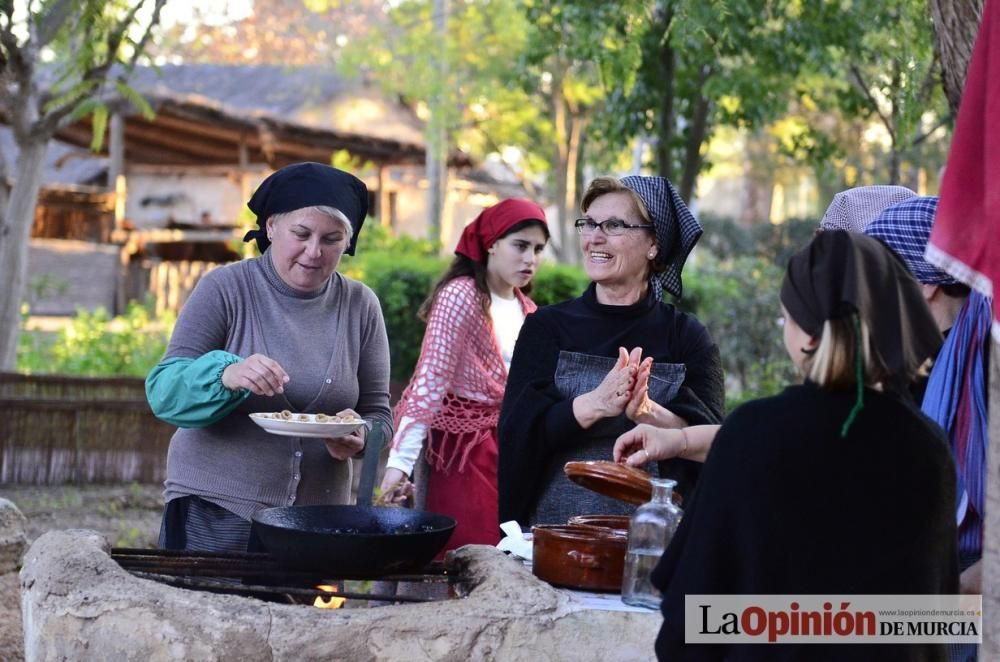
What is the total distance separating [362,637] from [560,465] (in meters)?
0.93

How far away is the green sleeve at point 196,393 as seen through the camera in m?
3.39

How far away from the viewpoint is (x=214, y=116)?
59.4 ft

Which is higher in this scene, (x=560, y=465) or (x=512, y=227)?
(x=512, y=227)

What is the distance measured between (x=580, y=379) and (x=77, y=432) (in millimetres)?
6007

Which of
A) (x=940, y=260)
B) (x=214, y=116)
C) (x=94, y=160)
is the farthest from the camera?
(x=94, y=160)

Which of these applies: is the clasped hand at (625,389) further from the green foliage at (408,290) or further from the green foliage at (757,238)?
the green foliage at (757,238)

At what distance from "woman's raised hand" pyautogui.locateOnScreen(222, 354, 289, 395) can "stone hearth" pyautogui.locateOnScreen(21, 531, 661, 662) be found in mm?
621

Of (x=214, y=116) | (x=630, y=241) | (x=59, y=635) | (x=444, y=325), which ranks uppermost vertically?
(x=214, y=116)

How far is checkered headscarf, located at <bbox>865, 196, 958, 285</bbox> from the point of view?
10.2ft

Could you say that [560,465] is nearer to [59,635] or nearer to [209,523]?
[209,523]

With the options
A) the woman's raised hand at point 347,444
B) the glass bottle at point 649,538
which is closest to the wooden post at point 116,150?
the woman's raised hand at point 347,444

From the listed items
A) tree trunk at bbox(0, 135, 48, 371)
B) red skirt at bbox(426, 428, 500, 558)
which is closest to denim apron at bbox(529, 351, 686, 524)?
red skirt at bbox(426, 428, 500, 558)

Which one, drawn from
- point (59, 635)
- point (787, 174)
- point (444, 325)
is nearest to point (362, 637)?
point (59, 635)

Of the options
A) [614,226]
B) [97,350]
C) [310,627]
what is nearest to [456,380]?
[614,226]
